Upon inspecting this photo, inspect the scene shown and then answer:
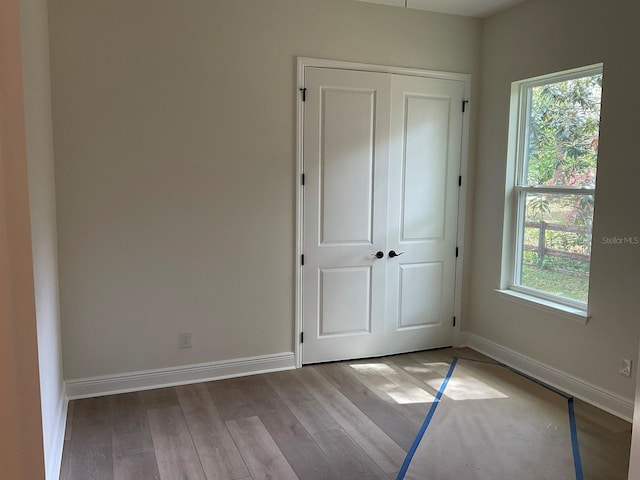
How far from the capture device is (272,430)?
3.05m

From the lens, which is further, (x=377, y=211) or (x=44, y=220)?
(x=377, y=211)

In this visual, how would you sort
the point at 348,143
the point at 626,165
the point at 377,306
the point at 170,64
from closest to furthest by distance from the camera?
the point at 626,165 → the point at 170,64 → the point at 348,143 → the point at 377,306

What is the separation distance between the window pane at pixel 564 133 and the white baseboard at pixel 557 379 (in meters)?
1.38

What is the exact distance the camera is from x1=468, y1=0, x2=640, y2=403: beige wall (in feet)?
10.5

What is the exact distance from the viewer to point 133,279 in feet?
11.6

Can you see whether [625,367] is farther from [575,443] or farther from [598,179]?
[598,179]

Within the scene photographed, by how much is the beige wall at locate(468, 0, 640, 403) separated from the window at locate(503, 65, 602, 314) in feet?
0.36

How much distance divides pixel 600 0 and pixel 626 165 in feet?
3.65

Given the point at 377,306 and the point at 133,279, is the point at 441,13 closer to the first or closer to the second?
the point at 377,306

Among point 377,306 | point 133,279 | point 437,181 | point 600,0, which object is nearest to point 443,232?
point 437,181

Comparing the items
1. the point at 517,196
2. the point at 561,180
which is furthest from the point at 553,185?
the point at 517,196

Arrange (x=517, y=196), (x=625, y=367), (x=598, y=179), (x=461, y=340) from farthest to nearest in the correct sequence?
(x=461, y=340)
(x=517, y=196)
(x=598, y=179)
(x=625, y=367)

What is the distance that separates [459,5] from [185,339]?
3326mm

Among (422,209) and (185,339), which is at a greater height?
(422,209)
